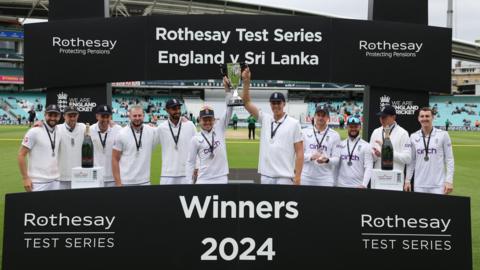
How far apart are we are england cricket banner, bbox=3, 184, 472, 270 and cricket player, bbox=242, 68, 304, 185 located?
4.23 ft

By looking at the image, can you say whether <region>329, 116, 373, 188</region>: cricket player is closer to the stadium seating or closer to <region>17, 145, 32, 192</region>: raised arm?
<region>17, 145, 32, 192</region>: raised arm

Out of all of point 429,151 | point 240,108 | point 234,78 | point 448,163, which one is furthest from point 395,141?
Answer: point 240,108

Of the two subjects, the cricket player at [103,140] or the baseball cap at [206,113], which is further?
the cricket player at [103,140]

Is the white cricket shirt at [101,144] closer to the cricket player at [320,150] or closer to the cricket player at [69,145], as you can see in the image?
the cricket player at [69,145]

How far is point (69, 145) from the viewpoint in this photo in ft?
19.3

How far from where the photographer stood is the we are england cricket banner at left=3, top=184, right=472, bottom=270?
4.17 meters

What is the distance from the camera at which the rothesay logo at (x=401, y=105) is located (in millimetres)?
7176

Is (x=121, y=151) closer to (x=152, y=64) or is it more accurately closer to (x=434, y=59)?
(x=152, y=64)

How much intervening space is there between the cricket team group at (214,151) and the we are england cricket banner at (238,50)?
1010 mm

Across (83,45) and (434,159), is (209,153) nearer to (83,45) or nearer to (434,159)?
(83,45)

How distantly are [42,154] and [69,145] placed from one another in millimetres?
341

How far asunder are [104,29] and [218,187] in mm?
3767

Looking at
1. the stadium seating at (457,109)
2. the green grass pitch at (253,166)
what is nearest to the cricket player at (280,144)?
the green grass pitch at (253,166)

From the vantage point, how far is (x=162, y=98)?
64.2 metres
